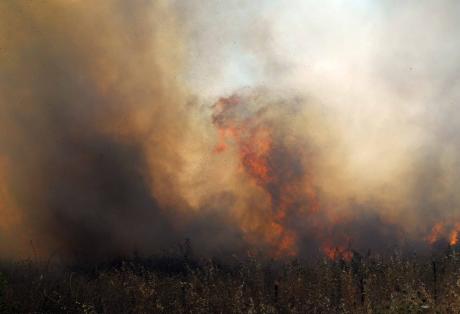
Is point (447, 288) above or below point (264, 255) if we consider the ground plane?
below

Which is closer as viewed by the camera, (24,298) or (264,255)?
(24,298)

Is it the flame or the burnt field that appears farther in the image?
the flame

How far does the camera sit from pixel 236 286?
18.8 m

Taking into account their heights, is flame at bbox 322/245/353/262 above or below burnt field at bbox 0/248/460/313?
above

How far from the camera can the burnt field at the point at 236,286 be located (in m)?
16.5

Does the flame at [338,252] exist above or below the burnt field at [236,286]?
above

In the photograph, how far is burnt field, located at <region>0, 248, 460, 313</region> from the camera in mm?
16547

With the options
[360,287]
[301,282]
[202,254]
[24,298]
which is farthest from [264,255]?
[24,298]

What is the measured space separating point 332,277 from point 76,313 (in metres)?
9.77

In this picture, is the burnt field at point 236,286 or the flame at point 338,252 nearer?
the burnt field at point 236,286

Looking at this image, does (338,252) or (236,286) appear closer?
(236,286)

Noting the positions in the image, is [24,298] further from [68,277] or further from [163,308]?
[163,308]

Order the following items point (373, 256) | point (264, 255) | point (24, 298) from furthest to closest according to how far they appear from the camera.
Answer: point (264, 255) < point (373, 256) < point (24, 298)

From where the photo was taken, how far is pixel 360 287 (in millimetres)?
17406
